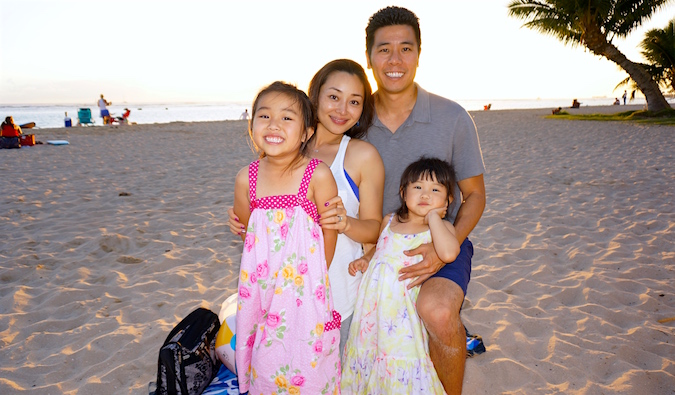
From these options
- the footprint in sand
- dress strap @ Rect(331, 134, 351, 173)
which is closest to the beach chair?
the footprint in sand

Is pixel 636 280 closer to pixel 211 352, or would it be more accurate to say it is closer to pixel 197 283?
pixel 211 352

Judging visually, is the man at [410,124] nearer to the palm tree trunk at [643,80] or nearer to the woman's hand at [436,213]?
the woman's hand at [436,213]

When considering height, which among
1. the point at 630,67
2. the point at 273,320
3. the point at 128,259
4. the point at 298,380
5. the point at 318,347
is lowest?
the point at 128,259

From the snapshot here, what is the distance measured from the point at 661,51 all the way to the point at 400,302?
31.9 metres

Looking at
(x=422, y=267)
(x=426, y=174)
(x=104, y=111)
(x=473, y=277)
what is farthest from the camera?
(x=104, y=111)

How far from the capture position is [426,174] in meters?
2.66

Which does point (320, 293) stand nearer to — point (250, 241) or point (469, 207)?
point (250, 241)

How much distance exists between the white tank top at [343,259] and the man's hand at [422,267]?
37 centimetres

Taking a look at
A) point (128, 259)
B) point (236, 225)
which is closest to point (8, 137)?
point (128, 259)

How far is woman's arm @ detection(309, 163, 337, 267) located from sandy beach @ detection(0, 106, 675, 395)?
1418 mm

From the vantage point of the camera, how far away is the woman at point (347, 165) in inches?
103

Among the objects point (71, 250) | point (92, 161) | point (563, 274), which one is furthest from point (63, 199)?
point (563, 274)

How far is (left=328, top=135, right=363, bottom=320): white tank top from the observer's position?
260cm

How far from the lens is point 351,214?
2682 millimetres
